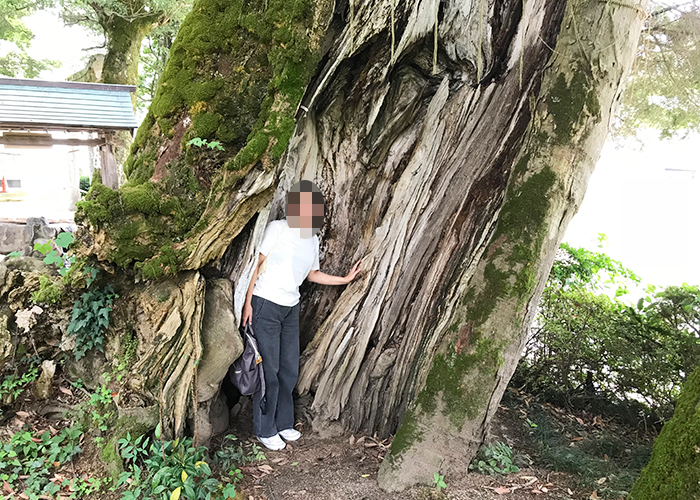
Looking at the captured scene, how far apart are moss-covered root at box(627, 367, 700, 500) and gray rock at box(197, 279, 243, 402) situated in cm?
235

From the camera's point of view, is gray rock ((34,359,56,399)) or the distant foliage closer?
gray rock ((34,359,56,399))

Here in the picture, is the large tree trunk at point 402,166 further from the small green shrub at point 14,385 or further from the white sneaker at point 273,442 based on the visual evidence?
the small green shrub at point 14,385

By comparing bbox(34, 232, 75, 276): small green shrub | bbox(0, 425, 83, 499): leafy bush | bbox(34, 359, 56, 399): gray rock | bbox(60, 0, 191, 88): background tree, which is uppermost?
bbox(60, 0, 191, 88): background tree

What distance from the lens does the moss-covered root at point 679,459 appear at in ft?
5.82

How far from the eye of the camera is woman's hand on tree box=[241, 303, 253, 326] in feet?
10.3

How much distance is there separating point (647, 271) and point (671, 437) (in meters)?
8.58

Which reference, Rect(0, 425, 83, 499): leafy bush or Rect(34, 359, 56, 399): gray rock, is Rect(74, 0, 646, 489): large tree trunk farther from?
Rect(34, 359, 56, 399): gray rock

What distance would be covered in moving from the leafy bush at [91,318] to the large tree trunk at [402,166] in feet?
1.16

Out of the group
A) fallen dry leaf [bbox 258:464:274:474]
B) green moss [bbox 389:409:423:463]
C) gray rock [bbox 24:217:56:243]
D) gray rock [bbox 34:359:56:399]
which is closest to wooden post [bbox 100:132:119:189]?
gray rock [bbox 24:217:56:243]

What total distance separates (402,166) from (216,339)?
5.76 ft

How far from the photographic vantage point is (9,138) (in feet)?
27.2

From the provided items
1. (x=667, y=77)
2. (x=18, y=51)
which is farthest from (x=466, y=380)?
(x=18, y=51)

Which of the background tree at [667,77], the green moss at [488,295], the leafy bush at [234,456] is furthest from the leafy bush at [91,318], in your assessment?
the background tree at [667,77]

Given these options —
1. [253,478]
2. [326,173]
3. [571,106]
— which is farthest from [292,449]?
[571,106]
